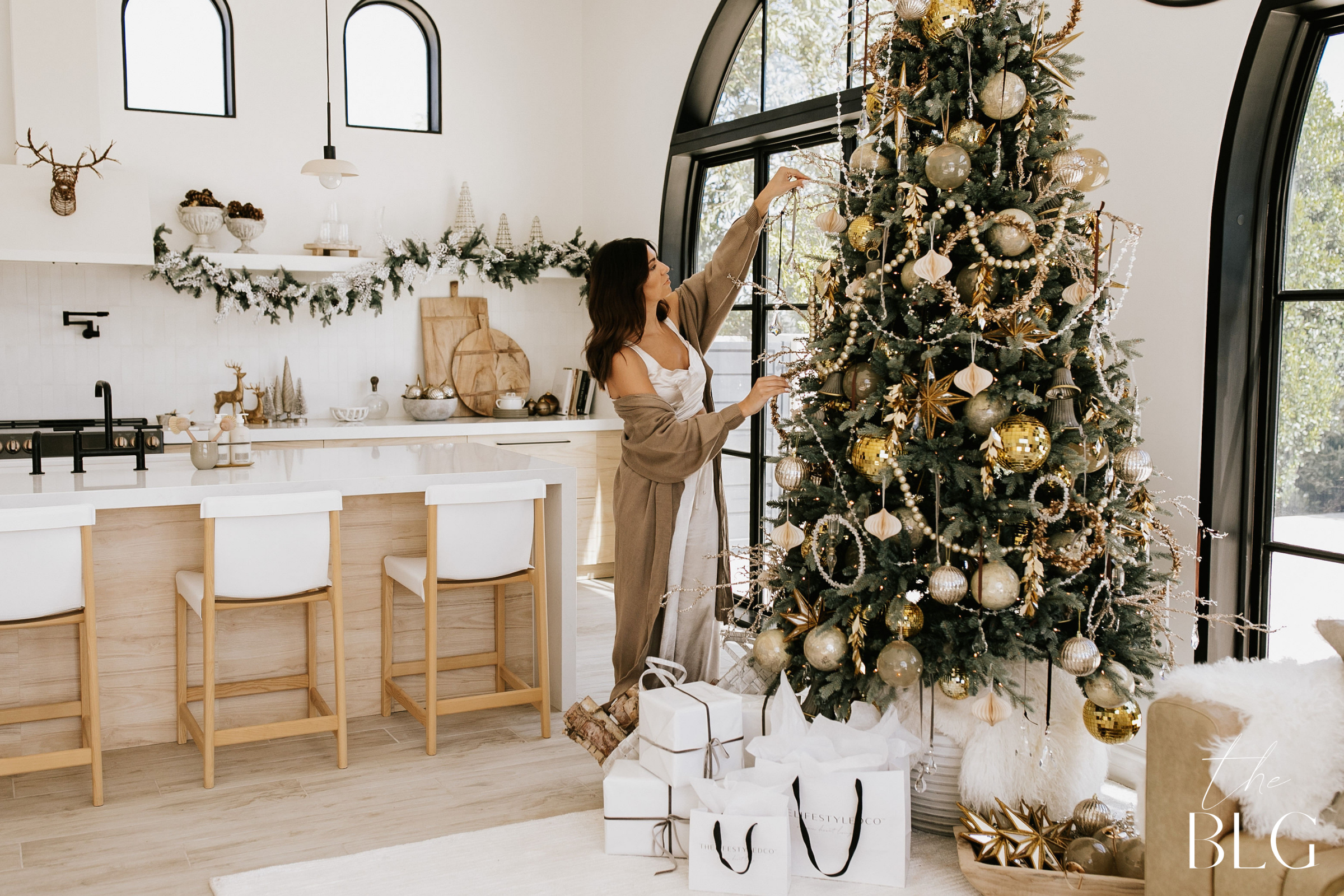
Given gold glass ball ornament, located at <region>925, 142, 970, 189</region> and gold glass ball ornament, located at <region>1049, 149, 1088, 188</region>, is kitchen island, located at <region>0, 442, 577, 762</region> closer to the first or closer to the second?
gold glass ball ornament, located at <region>925, 142, 970, 189</region>

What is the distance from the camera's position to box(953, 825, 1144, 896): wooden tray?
7.06ft

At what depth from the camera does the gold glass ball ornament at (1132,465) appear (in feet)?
7.41

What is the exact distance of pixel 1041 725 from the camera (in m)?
2.36

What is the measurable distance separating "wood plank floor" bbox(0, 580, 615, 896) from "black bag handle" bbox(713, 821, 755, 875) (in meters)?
0.70

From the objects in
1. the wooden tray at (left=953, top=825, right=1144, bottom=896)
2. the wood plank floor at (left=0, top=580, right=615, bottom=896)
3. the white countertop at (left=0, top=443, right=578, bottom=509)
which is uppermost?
the white countertop at (left=0, top=443, right=578, bottom=509)

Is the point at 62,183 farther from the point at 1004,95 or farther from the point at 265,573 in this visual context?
the point at 1004,95

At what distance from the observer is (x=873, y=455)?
229cm

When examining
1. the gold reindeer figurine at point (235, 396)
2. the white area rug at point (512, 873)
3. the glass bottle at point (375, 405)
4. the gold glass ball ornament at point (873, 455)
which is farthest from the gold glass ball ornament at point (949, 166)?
the glass bottle at point (375, 405)

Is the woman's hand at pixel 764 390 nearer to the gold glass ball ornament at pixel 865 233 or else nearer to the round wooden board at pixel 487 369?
the gold glass ball ornament at pixel 865 233

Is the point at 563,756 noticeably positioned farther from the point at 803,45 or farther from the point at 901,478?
the point at 803,45

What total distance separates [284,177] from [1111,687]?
4.89m

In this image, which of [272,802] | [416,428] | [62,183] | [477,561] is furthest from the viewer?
[416,428]

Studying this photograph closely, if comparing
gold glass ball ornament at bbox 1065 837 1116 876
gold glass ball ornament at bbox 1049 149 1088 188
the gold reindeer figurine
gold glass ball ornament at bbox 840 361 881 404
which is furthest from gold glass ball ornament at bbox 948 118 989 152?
the gold reindeer figurine

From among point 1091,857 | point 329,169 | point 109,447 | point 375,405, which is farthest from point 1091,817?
point 375,405
